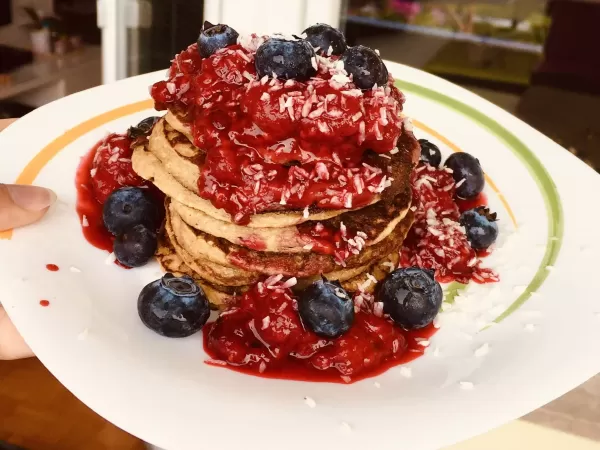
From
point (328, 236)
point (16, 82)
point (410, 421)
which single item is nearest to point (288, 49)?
point (328, 236)

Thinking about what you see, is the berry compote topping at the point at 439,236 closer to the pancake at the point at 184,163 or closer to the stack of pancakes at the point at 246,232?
the stack of pancakes at the point at 246,232

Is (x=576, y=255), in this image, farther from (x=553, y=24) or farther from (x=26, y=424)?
(x=553, y=24)

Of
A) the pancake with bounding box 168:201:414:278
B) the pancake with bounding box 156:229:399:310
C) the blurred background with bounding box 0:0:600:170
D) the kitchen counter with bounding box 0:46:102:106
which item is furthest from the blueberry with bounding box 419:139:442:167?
the kitchen counter with bounding box 0:46:102:106

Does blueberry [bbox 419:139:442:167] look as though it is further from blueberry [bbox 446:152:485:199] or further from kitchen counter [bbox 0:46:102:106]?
kitchen counter [bbox 0:46:102:106]

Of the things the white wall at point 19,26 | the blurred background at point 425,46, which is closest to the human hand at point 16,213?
the blurred background at point 425,46

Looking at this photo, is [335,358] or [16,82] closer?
[335,358]

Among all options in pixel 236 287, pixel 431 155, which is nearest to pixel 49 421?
pixel 236 287
